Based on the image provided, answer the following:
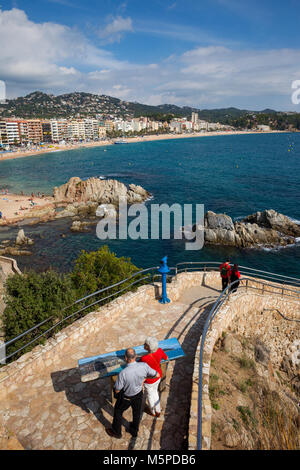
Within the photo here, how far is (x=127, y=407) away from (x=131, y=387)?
53 centimetres

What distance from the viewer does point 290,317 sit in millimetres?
13352

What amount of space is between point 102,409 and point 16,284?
18.7ft

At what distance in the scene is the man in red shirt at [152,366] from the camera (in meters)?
5.36

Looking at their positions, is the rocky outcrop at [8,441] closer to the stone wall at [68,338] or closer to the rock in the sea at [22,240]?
the stone wall at [68,338]

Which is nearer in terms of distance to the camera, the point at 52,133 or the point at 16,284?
the point at 16,284

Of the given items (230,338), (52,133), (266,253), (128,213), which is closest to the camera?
(230,338)

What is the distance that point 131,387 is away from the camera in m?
4.92

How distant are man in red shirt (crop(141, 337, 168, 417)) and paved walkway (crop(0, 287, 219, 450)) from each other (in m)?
0.40

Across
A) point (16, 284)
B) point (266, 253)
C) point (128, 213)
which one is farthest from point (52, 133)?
point (16, 284)

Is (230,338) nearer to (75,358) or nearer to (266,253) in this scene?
(75,358)

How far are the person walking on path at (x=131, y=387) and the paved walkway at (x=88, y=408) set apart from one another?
418 mm

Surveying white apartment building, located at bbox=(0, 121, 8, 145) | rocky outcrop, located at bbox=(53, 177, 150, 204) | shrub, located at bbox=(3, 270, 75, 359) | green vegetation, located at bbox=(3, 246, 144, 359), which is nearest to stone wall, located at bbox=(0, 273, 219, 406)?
green vegetation, located at bbox=(3, 246, 144, 359)

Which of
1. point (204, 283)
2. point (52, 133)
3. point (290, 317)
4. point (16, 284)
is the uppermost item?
point (52, 133)
